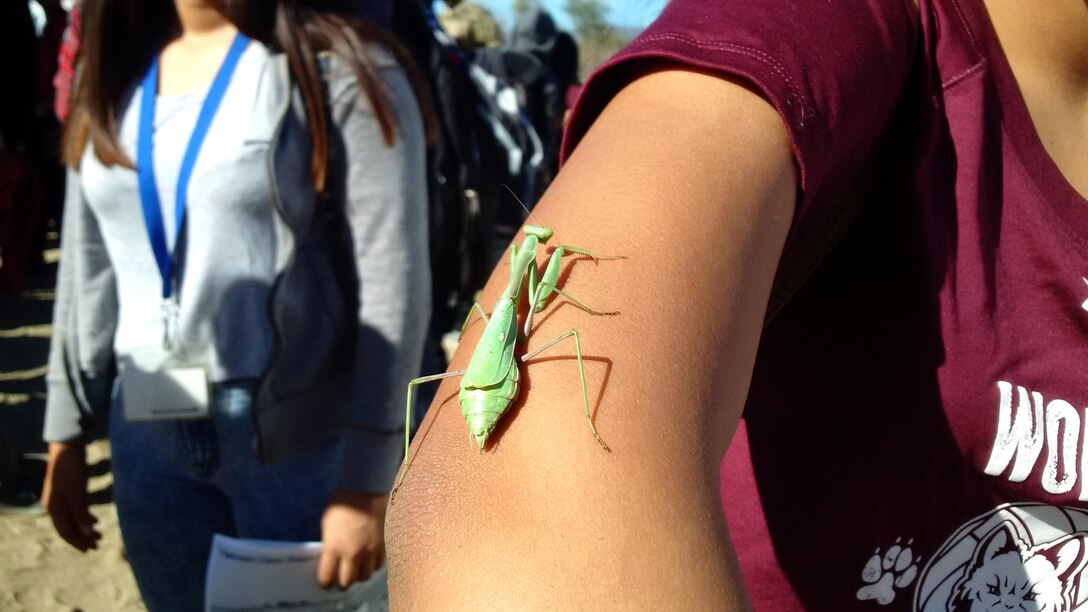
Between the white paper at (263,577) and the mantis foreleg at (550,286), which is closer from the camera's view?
the mantis foreleg at (550,286)

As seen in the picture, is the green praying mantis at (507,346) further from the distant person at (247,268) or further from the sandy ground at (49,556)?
the sandy ground at (49,556)

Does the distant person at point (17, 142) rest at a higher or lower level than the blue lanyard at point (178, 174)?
lower

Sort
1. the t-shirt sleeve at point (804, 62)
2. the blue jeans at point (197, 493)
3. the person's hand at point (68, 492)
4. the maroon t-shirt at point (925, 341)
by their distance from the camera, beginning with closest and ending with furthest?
the t-shirt sleeve at point (804, 62) → the maroon t-shirt at point (925, 341) → the blue jeans at point (197, 493) → the person's hand at point (68, 492)

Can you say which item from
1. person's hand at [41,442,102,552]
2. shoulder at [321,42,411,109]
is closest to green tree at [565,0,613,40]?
shoulder at [321,42,411,109]

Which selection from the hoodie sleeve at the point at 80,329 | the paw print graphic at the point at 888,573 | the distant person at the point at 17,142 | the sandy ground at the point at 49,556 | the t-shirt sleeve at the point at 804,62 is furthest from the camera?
the distant person at the point at 17,142

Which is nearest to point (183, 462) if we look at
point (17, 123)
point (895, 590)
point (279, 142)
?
point (279, 142)

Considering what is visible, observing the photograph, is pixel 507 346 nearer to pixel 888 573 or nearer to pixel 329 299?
pixel 888 573

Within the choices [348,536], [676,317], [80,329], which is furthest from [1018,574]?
[80,329]

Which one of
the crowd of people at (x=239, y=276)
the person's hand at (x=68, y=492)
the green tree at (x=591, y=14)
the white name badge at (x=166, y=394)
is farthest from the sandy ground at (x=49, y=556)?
the green tree at (x=591, y=14)
